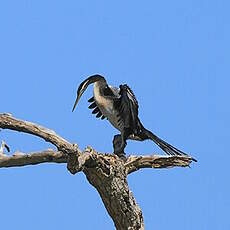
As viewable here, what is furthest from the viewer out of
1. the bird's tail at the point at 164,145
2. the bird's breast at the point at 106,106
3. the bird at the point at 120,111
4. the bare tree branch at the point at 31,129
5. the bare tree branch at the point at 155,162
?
the bird's breast at the point at 106,106

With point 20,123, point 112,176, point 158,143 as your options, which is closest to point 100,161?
point 112,176

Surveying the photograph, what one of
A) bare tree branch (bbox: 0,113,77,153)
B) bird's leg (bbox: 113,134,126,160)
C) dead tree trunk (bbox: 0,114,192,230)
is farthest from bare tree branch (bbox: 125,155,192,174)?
bare tree branch (bbox: 0,113,77,153)

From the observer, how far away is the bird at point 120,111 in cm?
890

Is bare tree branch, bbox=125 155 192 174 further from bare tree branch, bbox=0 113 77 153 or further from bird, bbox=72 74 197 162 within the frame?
bare tree branch, bbox=0 113 77 153

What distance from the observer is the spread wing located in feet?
29.2

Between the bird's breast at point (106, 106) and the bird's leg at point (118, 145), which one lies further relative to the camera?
the bird's breast at point (106, 106)

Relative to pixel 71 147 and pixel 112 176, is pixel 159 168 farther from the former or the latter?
pixel 71 147

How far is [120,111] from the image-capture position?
9.17 metres

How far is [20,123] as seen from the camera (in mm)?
7527

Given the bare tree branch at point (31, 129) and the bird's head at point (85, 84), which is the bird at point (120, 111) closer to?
the bird's head at point (85, 84)

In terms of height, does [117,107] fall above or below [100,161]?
above

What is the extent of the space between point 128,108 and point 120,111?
213mm

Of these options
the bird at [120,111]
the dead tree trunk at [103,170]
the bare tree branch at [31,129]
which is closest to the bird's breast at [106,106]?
the bird at [120,111]

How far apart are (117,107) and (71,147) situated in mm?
2345
